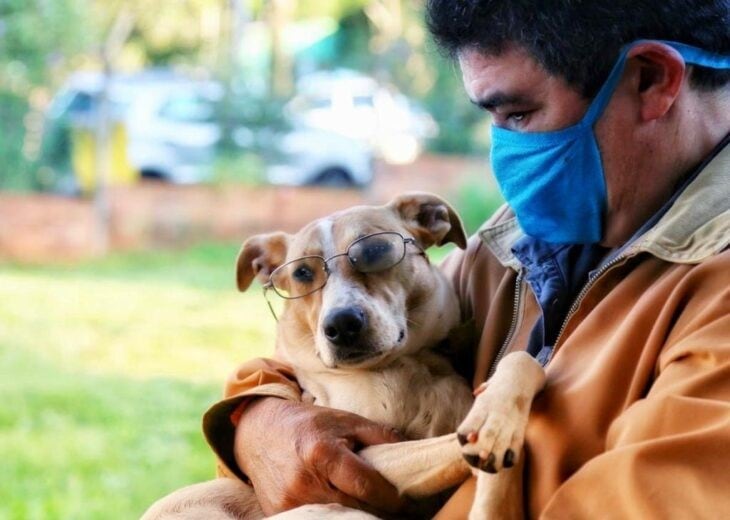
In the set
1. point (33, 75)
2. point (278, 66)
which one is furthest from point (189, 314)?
point (278, 66)

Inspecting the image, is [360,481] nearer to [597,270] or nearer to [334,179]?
[597,270]

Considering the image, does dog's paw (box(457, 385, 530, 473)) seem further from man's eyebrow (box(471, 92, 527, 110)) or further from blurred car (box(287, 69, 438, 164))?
blurred car (box(287, 69, 438, 164))

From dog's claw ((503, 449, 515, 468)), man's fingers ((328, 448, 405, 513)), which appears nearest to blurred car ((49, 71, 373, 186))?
man's fingers ((328, 448, 405, 513))

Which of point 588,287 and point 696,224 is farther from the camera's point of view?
point 588,287

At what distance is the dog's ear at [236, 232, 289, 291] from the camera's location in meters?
2.83

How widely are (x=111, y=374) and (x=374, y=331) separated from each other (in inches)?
156

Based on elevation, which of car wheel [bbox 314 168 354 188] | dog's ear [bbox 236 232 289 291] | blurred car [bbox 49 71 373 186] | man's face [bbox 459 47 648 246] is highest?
man's face [bbox 459 47 648 246]

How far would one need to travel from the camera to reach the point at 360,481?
2170 millimetres

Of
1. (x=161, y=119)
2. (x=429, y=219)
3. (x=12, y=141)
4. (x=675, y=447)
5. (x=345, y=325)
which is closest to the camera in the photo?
(x=675, y=447)

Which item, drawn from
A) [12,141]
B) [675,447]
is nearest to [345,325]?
[675,447]

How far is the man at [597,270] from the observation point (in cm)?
160

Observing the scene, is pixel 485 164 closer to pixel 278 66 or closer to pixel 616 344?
pixel 278 66

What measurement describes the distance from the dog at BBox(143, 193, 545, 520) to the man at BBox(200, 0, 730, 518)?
9 cm

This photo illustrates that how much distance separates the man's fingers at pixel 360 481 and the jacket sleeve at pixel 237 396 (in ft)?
1.13
